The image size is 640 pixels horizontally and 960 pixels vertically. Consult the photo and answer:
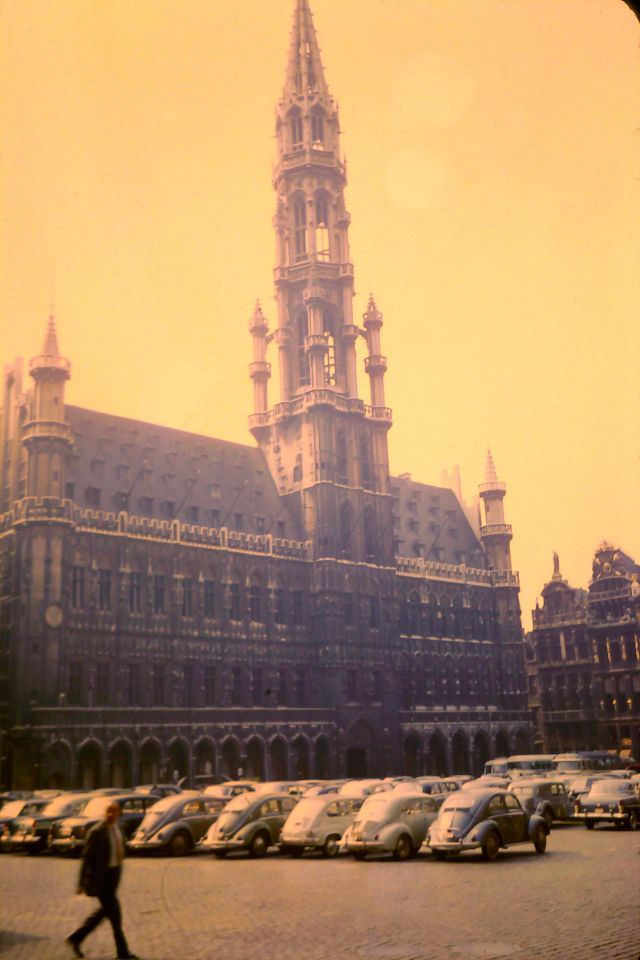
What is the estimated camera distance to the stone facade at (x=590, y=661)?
304ft

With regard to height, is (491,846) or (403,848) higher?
(491,846)

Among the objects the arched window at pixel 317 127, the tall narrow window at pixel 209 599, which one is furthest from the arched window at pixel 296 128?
the tall narrow window at pixel 209 599

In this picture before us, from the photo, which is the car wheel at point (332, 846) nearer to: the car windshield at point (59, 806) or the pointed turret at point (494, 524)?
the car windshield at point (59, 806)

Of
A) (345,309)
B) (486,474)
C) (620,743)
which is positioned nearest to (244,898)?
(345,309)

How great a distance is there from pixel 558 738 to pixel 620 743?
784 centimetres

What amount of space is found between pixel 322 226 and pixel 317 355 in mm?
14055

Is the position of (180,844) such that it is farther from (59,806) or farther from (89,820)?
(59,806)

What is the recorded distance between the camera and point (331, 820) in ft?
96.9

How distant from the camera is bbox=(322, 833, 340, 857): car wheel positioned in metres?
29.1

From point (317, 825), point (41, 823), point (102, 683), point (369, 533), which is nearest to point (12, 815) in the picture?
point (41, 823)

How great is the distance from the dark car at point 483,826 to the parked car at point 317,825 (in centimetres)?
378

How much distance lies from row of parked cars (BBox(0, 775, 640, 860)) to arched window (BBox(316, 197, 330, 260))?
2467 inches

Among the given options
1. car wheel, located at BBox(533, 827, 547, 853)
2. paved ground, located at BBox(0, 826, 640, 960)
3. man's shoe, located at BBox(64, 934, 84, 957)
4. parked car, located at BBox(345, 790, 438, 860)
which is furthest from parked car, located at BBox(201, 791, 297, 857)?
man's shoe, located at BBox(64, 934, 84, 957)

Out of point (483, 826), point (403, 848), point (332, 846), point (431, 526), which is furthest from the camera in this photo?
point (431, 526)
